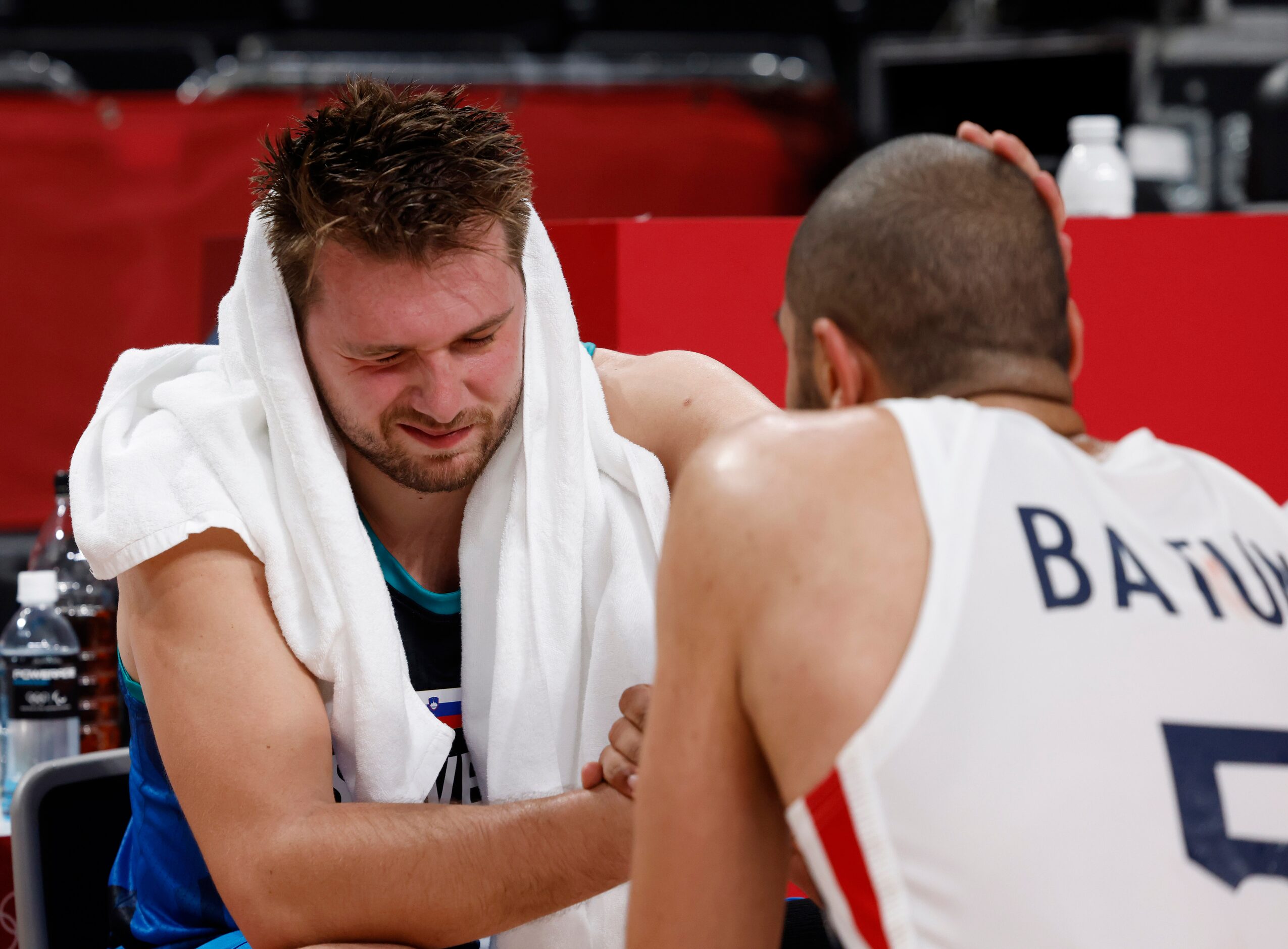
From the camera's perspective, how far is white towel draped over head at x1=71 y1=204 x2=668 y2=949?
4.81 feet

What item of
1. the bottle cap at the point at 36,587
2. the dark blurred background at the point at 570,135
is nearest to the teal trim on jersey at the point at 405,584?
the bottle cap at the point at 36,587

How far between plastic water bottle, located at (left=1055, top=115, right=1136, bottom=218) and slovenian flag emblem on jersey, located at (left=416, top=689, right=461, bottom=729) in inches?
52.0

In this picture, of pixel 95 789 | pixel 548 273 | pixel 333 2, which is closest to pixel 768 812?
pixel 548 273

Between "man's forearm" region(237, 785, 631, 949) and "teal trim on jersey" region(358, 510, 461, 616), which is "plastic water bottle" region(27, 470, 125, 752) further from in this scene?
"man's forearm" region(237, 785, 631, 949)

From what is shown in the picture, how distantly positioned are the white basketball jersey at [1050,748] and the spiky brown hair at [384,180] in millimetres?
835

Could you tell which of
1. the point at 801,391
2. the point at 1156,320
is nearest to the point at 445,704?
the point at 801,391

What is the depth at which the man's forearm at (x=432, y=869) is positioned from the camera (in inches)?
50.7

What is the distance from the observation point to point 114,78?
5125mm

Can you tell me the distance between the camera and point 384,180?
1503mm

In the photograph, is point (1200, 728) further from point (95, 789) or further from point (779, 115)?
point (779, 115)

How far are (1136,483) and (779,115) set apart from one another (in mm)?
3538

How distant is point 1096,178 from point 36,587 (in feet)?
6.13

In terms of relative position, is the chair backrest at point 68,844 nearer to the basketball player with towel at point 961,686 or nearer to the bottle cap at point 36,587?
the bottle cap at point 36,587

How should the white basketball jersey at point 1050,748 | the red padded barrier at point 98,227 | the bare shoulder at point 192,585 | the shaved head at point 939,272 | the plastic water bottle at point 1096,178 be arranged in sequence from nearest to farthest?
1. the white basketball jersey at point 1050,748
2. the shaved head at point 939,272
3. the bare shoulder at point 192,585
4. the plastic water bottle at point 1096,178
5. the red padded barrier at point 98,227
